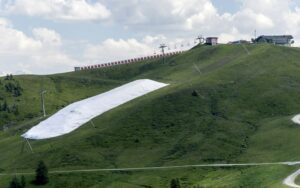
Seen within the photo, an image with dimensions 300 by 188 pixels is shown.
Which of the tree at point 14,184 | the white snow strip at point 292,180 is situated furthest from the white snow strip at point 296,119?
the tree at point 14,184

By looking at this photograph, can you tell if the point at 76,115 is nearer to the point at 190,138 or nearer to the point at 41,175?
the point at 190,138

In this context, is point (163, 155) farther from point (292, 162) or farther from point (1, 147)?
point (1, 147)

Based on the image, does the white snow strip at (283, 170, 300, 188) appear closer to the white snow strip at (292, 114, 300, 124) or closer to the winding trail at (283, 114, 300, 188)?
the winding trail at (283, 114, 300, 188)

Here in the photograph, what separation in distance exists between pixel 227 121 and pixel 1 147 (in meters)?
66.0

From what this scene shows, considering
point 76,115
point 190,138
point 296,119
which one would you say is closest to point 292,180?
point 190,138

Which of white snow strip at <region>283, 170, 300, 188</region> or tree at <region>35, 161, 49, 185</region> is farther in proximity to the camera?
tree at <region>35, 161, 49, 185</region>

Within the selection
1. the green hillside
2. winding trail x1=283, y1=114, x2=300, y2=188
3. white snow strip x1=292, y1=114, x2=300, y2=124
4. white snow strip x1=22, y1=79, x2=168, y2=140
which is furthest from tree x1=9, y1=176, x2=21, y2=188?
white snow strip x1=292, y1=114, x2=300, y2=124

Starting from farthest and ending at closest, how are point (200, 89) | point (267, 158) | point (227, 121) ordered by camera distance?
point (200, 89) → point (227, 121) → point (267, 158)

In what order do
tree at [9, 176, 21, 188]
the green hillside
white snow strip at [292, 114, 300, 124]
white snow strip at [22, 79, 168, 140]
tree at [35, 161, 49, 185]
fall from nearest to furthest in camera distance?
the green hillside < tree at [9, 176, 21, 188] < tree at [35, 161, 49, 185] < white snow strip at [292, 114, 300, 124] < white snow strip at [22, 79, 168, 140]

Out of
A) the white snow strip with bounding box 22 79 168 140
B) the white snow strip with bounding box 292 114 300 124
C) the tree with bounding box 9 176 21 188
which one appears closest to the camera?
the tree with bounding box 9 176 21 188

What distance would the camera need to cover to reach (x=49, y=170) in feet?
438

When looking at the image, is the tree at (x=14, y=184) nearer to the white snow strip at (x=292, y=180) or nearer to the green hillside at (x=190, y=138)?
the green hillside at (x=190, y=138)

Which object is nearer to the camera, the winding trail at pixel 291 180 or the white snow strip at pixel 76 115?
the winding trail at pixel 291 180

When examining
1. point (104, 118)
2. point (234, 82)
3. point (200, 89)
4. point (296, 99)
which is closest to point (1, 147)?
point (104, 118)
